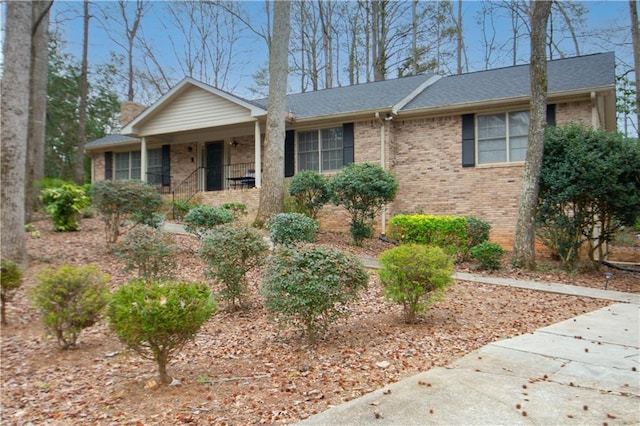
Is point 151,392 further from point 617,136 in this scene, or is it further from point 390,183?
point 617,136

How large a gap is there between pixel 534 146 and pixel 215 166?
1146cm

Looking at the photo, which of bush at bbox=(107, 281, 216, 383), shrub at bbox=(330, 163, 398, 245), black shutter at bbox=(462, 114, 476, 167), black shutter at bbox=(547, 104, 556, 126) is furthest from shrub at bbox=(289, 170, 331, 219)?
bush at bbox=(107, 281, 216, 383)

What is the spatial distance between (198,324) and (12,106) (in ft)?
20.1

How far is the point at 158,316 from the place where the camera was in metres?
3.30

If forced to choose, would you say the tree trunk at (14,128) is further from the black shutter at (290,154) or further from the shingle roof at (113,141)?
the shingle roof at (113,141)

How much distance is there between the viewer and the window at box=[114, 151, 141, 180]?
1855cm

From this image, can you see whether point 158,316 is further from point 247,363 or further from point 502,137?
point 502,137

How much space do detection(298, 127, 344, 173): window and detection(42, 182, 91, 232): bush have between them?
6.43 meters

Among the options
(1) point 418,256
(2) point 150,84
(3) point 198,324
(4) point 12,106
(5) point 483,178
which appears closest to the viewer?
(3) point 198,324

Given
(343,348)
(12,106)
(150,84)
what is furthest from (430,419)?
(150,84)

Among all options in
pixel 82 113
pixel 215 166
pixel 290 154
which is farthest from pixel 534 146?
pixel 82 113

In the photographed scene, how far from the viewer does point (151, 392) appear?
11.6ft

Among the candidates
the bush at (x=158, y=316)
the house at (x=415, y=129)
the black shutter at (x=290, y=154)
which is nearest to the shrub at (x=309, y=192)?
the house at (x=415, y=129)

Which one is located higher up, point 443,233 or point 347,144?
point 347,144
